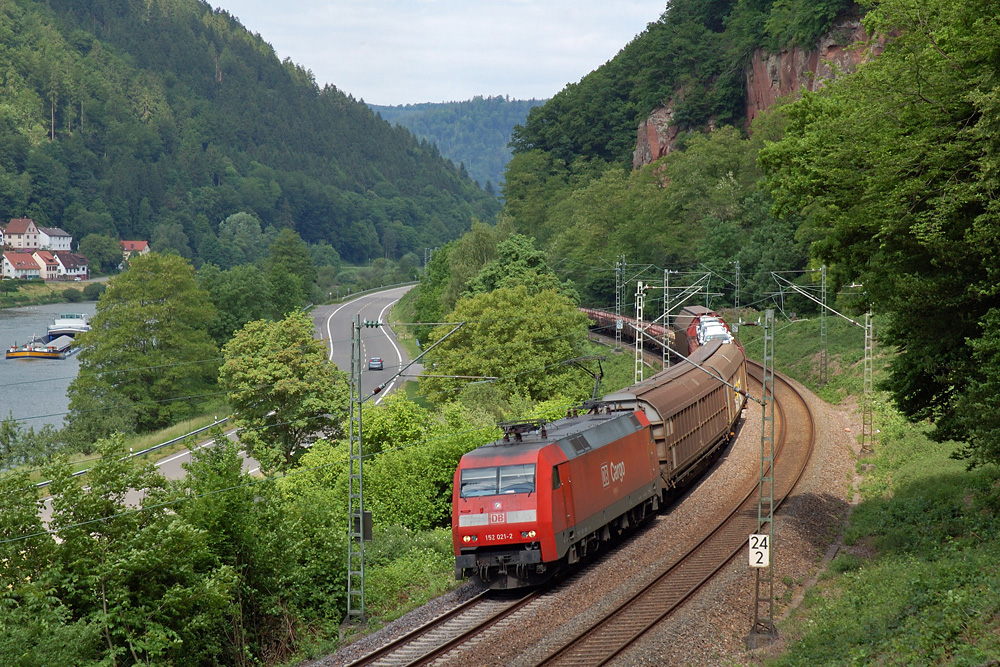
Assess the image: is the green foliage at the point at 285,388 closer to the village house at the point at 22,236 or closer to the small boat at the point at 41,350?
the small boat at the point at 41,350

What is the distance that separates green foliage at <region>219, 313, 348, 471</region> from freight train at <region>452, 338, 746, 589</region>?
22595mm

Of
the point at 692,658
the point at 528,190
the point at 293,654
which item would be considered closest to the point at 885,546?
the point at 692,658

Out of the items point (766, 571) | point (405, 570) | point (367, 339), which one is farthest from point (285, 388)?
point (367, 339)

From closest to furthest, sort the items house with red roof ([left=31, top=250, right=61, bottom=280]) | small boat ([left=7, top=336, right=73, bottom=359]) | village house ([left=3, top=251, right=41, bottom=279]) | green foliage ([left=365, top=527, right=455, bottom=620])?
green foliage ([left=365, top=527, right=455, bottom=620])
small boat ([left=7, top=336, right=73, bottom=359])
village house ([left=3, top=251, right=41, bottom=279])
house with red roof ([left=31, top=250, right=61, bottom=280])

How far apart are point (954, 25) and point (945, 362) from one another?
24.3 ft

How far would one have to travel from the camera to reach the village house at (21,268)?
167875mm

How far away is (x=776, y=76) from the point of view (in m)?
93.4

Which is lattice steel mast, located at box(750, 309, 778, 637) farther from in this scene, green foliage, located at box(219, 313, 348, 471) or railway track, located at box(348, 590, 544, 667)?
green foliage, located at box(219, 313, 348, 471)

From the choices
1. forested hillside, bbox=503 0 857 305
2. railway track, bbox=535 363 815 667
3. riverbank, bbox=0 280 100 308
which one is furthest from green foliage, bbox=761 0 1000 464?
riverbank, bbox=0 280 100 308

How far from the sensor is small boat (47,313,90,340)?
109 meters

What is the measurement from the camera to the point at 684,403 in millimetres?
31344

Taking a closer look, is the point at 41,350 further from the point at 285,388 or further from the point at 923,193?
the point at 923,193

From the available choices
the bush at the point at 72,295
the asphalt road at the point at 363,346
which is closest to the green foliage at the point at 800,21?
the asphalt road at the point at 363,346

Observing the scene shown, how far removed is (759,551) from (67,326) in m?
108
